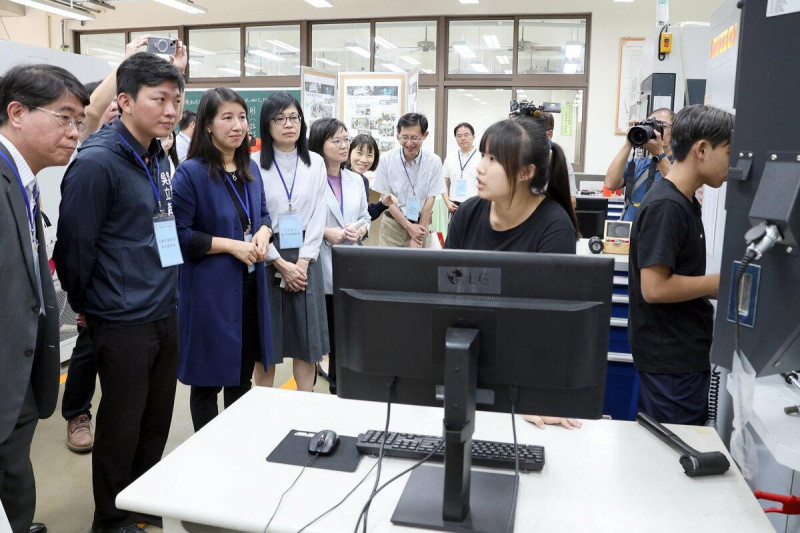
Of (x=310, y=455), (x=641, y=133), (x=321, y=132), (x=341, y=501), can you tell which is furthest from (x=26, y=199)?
(x=641, y=133)

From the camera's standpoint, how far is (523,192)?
1.67 m

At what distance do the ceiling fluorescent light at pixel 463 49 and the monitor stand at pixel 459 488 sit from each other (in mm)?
7509

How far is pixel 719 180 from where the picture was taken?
169 cm

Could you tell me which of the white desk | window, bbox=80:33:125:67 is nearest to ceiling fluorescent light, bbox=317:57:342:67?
window, bbox=80:33:125:67

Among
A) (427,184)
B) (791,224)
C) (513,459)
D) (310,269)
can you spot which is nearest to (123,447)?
(310,269)

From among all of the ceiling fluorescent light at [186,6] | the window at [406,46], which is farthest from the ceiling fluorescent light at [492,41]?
the ceiling fluorescent light at [186,6]

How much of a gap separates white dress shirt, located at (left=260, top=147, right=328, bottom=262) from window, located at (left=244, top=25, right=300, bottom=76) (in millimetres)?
6242

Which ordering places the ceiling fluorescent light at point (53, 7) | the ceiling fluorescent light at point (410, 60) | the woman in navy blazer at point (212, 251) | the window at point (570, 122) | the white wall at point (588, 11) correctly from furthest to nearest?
the ceiling fluorescent light at point (410, 60), the window at point (570, 122), the white wall at point (588, 11), the ceiling fluorescent light at point (53, 7), the woman in navy blazer at point (212, 251)

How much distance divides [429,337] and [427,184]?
3.35 m

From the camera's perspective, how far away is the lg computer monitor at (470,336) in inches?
40.6

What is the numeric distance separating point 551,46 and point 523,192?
673 centimetres

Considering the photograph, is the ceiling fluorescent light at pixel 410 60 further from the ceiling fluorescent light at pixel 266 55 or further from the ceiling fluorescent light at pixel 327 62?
the ceiling fluorescent light at pixel 266 55

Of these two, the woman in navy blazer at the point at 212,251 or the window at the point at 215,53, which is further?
the window at the point at 215,53

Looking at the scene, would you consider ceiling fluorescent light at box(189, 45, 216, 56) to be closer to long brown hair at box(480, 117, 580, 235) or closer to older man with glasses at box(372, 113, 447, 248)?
older man with glasses at box(372, 113, 447, 248)
